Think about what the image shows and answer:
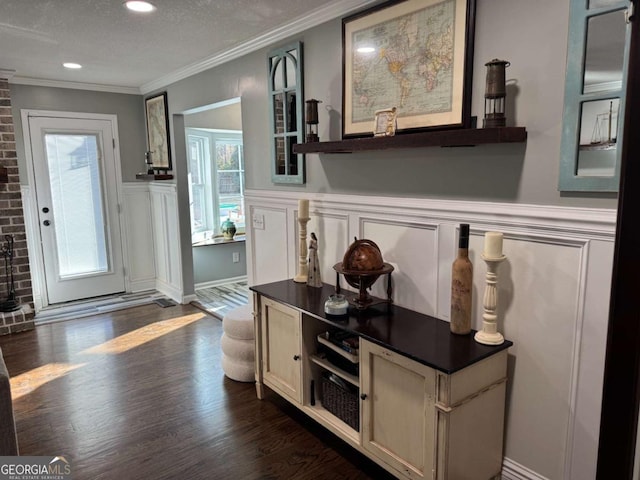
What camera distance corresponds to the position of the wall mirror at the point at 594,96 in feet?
4.97

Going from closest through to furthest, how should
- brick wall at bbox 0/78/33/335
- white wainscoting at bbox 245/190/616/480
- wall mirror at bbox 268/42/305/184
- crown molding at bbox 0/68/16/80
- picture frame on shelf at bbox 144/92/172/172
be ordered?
white wainscoting at bbox 245/190/616/480
wall mirror at bbox 268/42/305/184
crown molding at bbox 0/68/16/80
brick wall at bbox 0/78/33/335
picture frame on shelf at bbox 144/92/172/172

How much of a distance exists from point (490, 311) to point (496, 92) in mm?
875

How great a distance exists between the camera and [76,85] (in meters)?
4.74

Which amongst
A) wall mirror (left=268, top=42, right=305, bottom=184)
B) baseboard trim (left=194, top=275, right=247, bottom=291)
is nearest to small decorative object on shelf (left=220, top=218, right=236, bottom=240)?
baseboard trim (left=194, top=275, right=247, bottom=291)

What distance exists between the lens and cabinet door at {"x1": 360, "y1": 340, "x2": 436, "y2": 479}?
175 cm

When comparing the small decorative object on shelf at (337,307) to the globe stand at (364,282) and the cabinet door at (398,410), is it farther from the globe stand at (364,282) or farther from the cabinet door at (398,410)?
the cabinet door at (398,410)

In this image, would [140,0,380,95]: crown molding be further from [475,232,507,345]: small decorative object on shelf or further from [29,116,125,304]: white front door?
[475,232,507,345]: small decorative object on shelf

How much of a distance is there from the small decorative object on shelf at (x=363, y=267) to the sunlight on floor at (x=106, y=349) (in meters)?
2.32

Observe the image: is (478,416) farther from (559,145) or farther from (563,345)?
(559,145)

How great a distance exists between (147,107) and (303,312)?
12.5 ft

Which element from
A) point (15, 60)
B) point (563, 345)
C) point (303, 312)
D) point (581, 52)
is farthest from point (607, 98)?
point (15, 60)

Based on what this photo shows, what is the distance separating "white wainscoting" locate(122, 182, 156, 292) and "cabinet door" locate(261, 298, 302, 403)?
319 centimetres

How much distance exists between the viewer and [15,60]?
12.2 feet

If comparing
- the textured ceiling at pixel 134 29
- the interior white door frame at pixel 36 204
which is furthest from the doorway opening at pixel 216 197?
the textured ceiling at pixel 134 29
